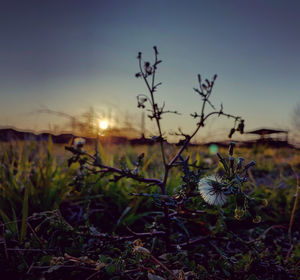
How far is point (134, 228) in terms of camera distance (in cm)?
241

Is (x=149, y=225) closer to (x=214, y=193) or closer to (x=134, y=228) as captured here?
(x=134, y=228)

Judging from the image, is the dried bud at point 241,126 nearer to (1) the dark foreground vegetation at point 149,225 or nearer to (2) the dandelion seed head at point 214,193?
(1) the dark foreground vegetation at point 149,225

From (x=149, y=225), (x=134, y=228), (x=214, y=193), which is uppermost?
(x=214, y=193)

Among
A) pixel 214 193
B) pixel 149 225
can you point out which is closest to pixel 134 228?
pixel 149 225

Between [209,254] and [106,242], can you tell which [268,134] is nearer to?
[209,254]

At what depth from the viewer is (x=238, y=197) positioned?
37.3 inches

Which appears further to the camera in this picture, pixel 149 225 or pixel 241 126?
pixel 149 225

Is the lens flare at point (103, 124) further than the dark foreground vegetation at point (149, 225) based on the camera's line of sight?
Yes

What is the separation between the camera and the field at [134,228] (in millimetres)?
1306

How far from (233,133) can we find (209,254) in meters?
0.90

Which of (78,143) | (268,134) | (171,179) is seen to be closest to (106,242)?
(78,143)

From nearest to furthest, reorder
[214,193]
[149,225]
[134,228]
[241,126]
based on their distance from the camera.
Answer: [214,193], [241,126], [149,225], [134,228]

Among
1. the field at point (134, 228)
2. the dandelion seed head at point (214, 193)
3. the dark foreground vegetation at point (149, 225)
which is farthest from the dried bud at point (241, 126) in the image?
the dandelion seed head at point (214, 193)

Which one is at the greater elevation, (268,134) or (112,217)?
(268,134)
